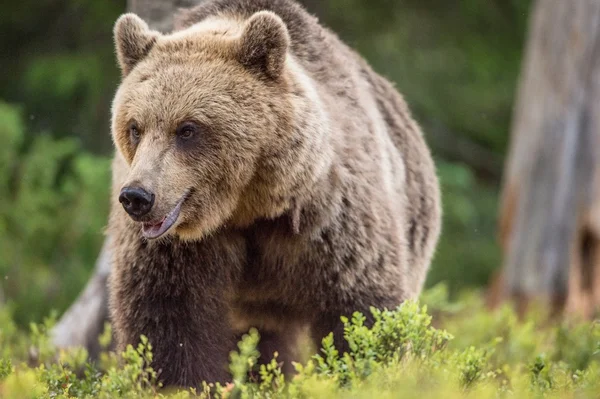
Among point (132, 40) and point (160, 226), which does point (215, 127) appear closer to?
point (160, 226)

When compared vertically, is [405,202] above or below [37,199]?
above

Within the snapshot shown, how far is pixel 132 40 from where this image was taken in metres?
4.47

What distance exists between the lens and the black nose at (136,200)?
153 inches

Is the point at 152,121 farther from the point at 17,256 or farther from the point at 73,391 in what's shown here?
the point at 17,256

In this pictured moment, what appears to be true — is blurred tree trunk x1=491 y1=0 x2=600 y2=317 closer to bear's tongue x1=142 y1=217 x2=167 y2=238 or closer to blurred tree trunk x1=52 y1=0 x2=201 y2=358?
blurred tree trunk x1=52 y1=0 x2=201 y2=358

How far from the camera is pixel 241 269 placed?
4.54 meters

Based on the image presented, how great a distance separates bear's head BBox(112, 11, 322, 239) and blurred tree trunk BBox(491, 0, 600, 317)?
271 inches

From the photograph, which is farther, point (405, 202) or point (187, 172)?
point (405, 202)

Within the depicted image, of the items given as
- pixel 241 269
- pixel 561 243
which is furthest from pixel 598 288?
pixel 241 269

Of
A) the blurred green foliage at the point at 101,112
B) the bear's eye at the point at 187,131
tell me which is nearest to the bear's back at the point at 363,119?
the bear's eye at the point at 187,131

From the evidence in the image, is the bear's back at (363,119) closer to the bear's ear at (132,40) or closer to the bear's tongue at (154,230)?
the bear's ear at (132,40)

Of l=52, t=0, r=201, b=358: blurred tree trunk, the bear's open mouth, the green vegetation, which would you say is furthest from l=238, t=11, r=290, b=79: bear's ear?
l=52, t=0, r=201, b=358: blurred tree trunk

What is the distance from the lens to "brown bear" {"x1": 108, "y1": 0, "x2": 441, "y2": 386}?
13.7 ft

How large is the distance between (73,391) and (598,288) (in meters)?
7.73
